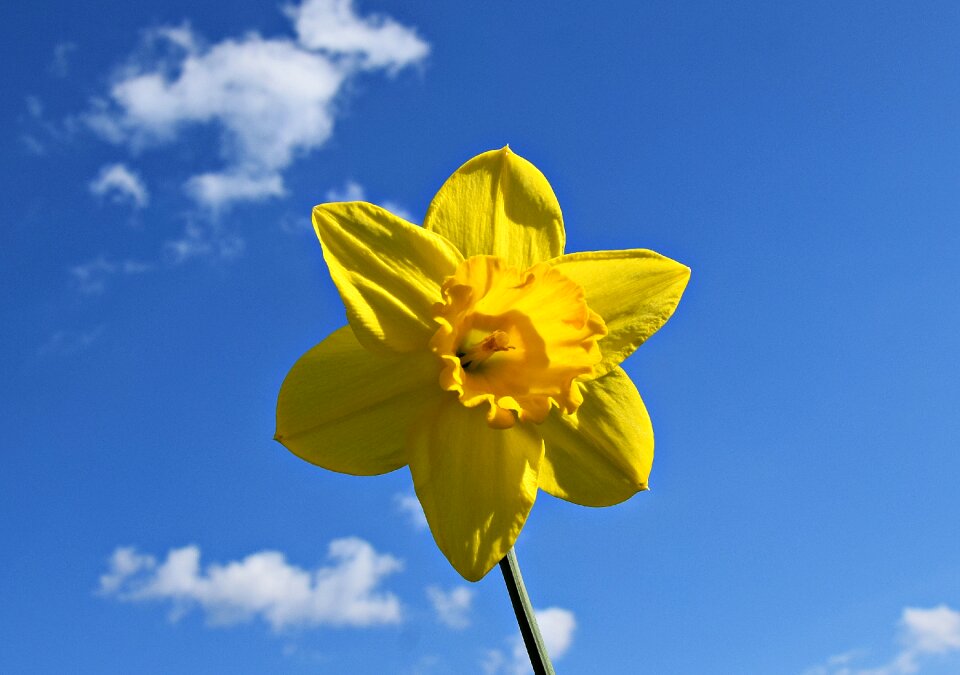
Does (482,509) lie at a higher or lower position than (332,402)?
lower

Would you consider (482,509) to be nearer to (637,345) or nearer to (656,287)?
(637,345)

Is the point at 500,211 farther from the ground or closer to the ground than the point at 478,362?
farther from the ground

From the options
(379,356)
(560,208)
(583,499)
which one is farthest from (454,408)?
(560,208)

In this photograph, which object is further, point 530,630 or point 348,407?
point 348,407

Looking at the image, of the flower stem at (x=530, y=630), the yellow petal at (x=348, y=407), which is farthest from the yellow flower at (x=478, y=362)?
the flower stem at (x=530, y=630)

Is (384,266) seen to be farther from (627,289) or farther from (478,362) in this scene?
(627,289)

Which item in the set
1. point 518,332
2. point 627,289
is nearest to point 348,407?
point 518,332
